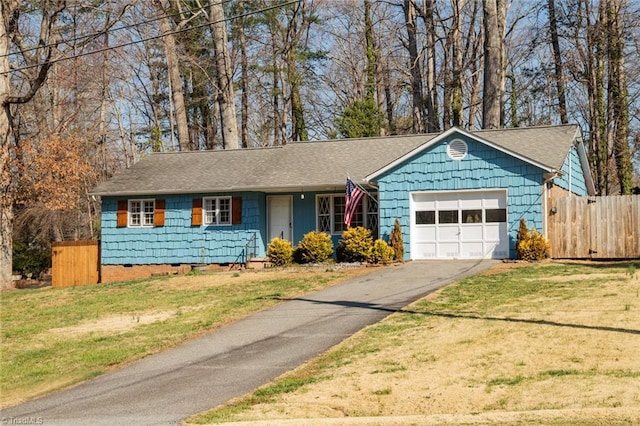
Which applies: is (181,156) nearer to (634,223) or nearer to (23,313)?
(23,313)

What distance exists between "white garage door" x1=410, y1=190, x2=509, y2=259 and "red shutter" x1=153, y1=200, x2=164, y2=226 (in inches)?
365

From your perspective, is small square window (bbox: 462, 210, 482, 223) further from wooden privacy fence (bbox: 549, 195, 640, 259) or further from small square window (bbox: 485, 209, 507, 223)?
wooden privacy fence (bbox: 549, 195, 640, 259)

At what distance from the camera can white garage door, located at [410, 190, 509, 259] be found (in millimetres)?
23922

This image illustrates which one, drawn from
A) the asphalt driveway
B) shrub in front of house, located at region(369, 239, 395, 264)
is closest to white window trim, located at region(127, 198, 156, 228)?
shrub in front of house, located at region(369, 239, 395, 264)

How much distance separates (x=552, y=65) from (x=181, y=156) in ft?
59.6

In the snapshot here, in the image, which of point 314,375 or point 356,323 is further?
point 356,323

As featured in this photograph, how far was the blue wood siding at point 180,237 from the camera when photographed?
90.6 feet

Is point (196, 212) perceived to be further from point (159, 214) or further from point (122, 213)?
point (122, 213)

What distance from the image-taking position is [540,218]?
23281 millimetres

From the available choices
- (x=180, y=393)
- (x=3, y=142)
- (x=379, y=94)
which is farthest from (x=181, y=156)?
(x=180, y=393)

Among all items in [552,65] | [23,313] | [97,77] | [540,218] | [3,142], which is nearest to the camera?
[23,313]

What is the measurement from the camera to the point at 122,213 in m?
29.0

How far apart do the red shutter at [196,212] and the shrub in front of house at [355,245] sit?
5563 millimetres

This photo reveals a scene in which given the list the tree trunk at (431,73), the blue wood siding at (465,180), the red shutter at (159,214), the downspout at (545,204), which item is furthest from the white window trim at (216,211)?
the tree trunk at (431,73)
